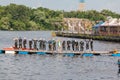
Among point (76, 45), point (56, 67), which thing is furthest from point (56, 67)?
point (76, 45)

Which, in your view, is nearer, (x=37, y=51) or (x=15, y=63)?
(x=15, y=63)

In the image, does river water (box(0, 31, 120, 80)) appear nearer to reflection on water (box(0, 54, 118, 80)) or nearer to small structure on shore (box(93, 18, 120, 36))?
reflection on water (box(0, 54, 118, 80))

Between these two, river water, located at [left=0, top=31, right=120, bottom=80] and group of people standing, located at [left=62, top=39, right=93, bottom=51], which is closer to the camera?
river water, located at [left=0, top=31, right=120, bottom=80]

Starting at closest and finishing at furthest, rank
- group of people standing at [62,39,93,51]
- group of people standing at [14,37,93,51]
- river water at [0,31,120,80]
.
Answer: river water at [0,31,120,80] → group of people standing at [14,37,93,51] → group of people standing at [62,39,93,51]

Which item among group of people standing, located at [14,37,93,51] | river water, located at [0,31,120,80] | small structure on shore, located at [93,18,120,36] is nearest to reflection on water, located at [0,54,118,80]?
river water, located at [0,31,120,80]

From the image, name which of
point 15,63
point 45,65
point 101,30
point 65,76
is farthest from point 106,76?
point 101,30

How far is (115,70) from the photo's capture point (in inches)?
2667

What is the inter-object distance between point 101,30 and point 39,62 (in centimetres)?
9043

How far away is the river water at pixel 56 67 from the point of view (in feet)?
202

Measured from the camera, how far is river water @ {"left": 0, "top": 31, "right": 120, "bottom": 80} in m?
61.6

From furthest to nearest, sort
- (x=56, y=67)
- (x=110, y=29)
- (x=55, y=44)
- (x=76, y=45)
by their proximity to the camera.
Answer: (x=110, y=29), (x=76, y=45), (x=55, y=44), (x=56, y=67)

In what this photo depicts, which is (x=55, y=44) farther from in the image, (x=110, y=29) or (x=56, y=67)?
(x=110, y=29)

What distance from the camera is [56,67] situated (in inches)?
2820

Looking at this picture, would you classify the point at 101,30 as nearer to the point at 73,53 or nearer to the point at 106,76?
the point at 73,53
